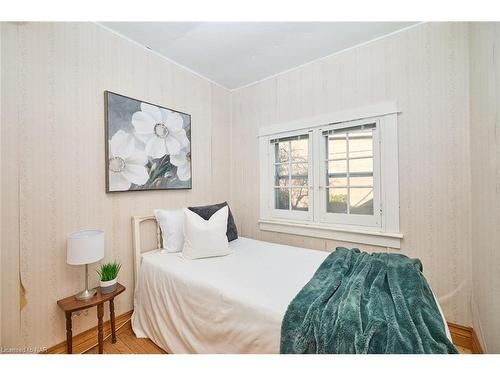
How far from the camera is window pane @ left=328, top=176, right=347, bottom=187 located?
2.27 m

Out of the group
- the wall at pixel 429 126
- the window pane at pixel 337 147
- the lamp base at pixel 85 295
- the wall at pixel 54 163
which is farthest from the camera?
the window pane at pixel 337 147

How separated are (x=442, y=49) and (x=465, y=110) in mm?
542

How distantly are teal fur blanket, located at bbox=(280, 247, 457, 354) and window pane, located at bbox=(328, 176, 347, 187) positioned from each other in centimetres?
104

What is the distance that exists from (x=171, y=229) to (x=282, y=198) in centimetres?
136

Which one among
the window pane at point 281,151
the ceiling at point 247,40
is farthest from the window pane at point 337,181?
the ceiling at point 247,40

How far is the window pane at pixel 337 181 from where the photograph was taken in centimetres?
227

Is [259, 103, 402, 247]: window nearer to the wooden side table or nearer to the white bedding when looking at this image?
Result: the white bedding

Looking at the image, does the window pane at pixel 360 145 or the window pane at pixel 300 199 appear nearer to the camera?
the window pane at pixel 360 145

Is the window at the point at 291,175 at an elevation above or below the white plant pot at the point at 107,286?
above

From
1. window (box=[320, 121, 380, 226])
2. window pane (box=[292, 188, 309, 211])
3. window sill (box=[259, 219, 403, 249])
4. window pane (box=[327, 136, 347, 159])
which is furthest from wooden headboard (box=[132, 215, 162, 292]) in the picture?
window pane (box=[327, 136, 347, 159])

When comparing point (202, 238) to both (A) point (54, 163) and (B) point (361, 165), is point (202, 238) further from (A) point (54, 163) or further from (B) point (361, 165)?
(B) point (361, 165)

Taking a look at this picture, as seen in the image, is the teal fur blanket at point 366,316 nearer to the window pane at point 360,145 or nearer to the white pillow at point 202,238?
the white pillow at point 202,238
